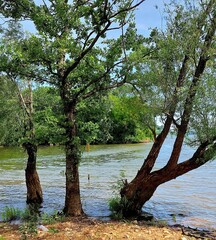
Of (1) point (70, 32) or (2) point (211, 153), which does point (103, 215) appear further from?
(1) point (70, 32)

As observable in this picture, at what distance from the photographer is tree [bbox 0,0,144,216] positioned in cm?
845

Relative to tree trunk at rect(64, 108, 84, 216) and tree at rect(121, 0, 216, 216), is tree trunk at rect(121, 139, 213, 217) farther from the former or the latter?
tree trunk at rect(64, 108, 84, 216)

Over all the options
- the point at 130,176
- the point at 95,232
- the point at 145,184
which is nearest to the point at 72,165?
the point at 145,184

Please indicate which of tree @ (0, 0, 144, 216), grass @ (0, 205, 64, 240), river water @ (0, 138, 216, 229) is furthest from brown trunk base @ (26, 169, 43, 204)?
tree @ (0, 0, 144, 216)

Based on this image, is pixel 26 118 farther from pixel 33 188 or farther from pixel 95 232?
pixel 95 232

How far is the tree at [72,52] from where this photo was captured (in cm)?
845

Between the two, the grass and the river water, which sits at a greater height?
the grass

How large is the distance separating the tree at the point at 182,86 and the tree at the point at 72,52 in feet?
3.51

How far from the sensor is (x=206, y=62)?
969cm

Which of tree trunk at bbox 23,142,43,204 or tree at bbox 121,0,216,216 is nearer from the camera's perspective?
tree at bbox 121,0,216,216

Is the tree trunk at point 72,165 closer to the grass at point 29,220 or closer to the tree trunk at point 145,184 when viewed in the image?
the grass at point 29,220

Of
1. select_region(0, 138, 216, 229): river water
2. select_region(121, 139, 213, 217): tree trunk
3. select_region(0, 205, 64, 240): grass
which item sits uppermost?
select_region(121, 139, 213, 217): tree trunk

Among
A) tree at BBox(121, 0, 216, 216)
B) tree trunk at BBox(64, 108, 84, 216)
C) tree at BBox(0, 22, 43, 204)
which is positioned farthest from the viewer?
tree at BBox(0, 22, 43, 204)

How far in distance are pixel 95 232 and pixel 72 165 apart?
2871 mm
